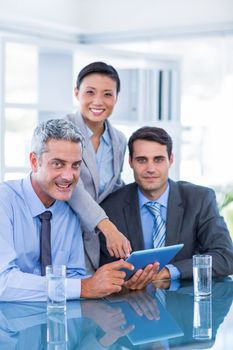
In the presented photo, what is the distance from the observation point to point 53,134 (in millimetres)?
2686

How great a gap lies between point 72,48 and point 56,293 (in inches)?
129

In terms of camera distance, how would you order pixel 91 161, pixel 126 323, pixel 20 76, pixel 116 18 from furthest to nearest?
pixel 116 18 → pixel 20 76 → pixel 91 161 → pixel 126 323

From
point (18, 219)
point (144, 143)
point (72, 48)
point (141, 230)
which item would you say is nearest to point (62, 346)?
point (18, 219)

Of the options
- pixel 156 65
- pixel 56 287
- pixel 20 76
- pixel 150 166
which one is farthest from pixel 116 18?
pixel 56 287

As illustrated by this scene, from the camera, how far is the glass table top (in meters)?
1.94

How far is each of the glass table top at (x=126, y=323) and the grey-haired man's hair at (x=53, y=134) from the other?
603mm

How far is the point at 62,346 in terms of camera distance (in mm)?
1888

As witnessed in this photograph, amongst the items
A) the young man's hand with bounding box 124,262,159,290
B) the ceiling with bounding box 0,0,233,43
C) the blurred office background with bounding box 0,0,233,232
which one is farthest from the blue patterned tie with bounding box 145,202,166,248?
the ceiling with bounding box 0,0,233,43

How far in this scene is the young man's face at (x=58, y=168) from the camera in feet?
8.83

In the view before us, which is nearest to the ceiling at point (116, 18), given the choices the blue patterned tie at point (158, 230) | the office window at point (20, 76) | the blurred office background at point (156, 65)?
the blurred office background at point (156, 65)

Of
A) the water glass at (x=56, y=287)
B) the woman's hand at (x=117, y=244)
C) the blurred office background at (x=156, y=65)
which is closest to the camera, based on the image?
the water glass at (x=56, y=287)

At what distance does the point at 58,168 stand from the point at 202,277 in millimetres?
671

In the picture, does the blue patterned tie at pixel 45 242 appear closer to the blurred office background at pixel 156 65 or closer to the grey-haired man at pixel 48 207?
the grey-haired man at pixel 48 207

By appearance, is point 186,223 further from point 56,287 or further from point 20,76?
point 20,76
